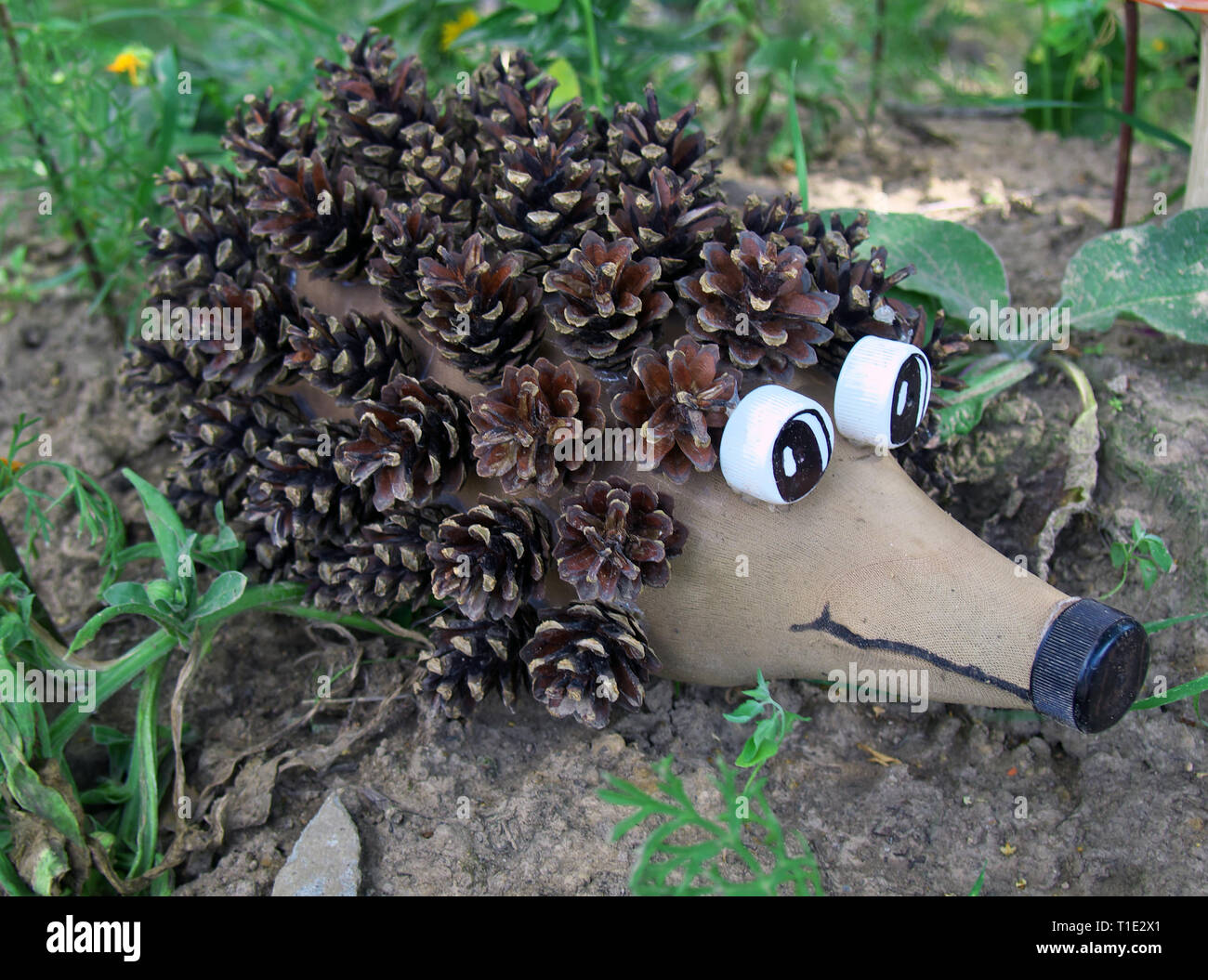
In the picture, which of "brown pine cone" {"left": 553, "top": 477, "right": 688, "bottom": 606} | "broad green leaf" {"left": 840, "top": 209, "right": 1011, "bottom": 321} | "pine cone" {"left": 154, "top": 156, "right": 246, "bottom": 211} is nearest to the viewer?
"brown pine cone" {"left": 553, "top": 477, "right": 688, "bottom": 606}

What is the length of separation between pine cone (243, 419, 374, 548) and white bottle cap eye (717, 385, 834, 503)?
67 cm

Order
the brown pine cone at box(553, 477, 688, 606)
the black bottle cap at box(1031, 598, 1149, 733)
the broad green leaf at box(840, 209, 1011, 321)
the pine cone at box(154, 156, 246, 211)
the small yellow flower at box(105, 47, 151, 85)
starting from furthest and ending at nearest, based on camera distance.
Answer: the small yellow flower at box(105, 47, 151, 85) → the broad green leaf at box(840, 209, 1011, 321) → the pine cone at box(154, 156, 246, 211) → the brown pine cone at box(553, 477, 688, 606) → the black bottle cap at box(1031, 598, 1149, 733)

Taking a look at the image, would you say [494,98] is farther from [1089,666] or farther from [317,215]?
[1089,666]

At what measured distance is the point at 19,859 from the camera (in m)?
1.53

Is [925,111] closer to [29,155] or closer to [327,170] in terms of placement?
[327,170]

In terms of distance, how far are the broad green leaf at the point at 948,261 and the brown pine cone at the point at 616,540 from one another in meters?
0.90

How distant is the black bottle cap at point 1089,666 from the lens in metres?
1.36

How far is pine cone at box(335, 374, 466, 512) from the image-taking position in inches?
61.3

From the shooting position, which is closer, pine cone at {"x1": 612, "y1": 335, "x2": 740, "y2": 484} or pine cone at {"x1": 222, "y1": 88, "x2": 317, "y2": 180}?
pine cone at {"x1": 612, "y1": 335, "x2": 740, "y2": 484}

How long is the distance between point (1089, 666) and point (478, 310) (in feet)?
3.38

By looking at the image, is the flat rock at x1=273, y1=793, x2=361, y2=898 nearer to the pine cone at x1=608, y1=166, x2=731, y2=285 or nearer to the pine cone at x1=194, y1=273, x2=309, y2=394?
the pine cone at x1=194, y1=273, x2=309, y2=394

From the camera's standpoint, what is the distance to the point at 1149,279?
1955 mm

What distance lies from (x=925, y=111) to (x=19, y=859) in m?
3.20

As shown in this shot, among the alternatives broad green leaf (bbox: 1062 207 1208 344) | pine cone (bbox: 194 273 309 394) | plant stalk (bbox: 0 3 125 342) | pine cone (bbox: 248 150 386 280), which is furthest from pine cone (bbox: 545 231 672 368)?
plant stalk (bbox: 0 3 125 342)
